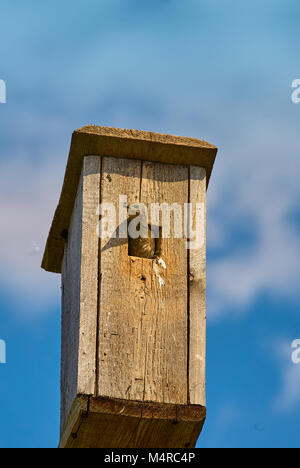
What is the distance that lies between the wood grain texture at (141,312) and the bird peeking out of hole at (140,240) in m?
0.04

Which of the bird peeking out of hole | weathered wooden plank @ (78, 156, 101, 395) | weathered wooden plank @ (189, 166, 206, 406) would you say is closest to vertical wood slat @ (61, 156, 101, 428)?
weathered wooden plank @ (78, 156, 101, 395)

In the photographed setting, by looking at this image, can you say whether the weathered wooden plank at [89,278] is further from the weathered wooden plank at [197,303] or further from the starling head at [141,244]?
the weathered wooden plank at [197,303]

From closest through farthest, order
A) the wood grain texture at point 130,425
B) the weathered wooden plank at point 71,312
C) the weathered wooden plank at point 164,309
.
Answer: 1. the wood grain texture at point 130,425
2. the weathered wooden plank at point 164,309
3. the weathered wooden plank at point 71,312

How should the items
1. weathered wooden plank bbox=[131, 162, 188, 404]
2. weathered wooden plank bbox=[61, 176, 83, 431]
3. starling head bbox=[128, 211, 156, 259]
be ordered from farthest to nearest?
starling head bbox=[128, 211, 156, 259] → weathered wooden plank bbox=[61, 176, 83, 431] → weathered wooden plank bbox=[131, 162, 188, 404]

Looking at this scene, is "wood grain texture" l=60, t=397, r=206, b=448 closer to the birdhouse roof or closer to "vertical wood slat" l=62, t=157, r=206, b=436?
"vertical wood slat" l=62, t=157, r=206, b=436

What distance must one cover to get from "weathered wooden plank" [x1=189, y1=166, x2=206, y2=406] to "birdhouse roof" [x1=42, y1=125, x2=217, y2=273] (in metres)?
0.07

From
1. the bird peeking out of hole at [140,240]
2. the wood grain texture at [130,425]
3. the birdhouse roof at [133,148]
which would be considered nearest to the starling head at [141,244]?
the bird peeking out of hole at [140,240]

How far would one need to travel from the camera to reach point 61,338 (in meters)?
4.73

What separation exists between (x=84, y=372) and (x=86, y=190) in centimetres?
78

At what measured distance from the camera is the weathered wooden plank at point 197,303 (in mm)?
4078

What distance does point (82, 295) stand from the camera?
4098mm

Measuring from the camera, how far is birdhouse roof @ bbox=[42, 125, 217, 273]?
169 inches
